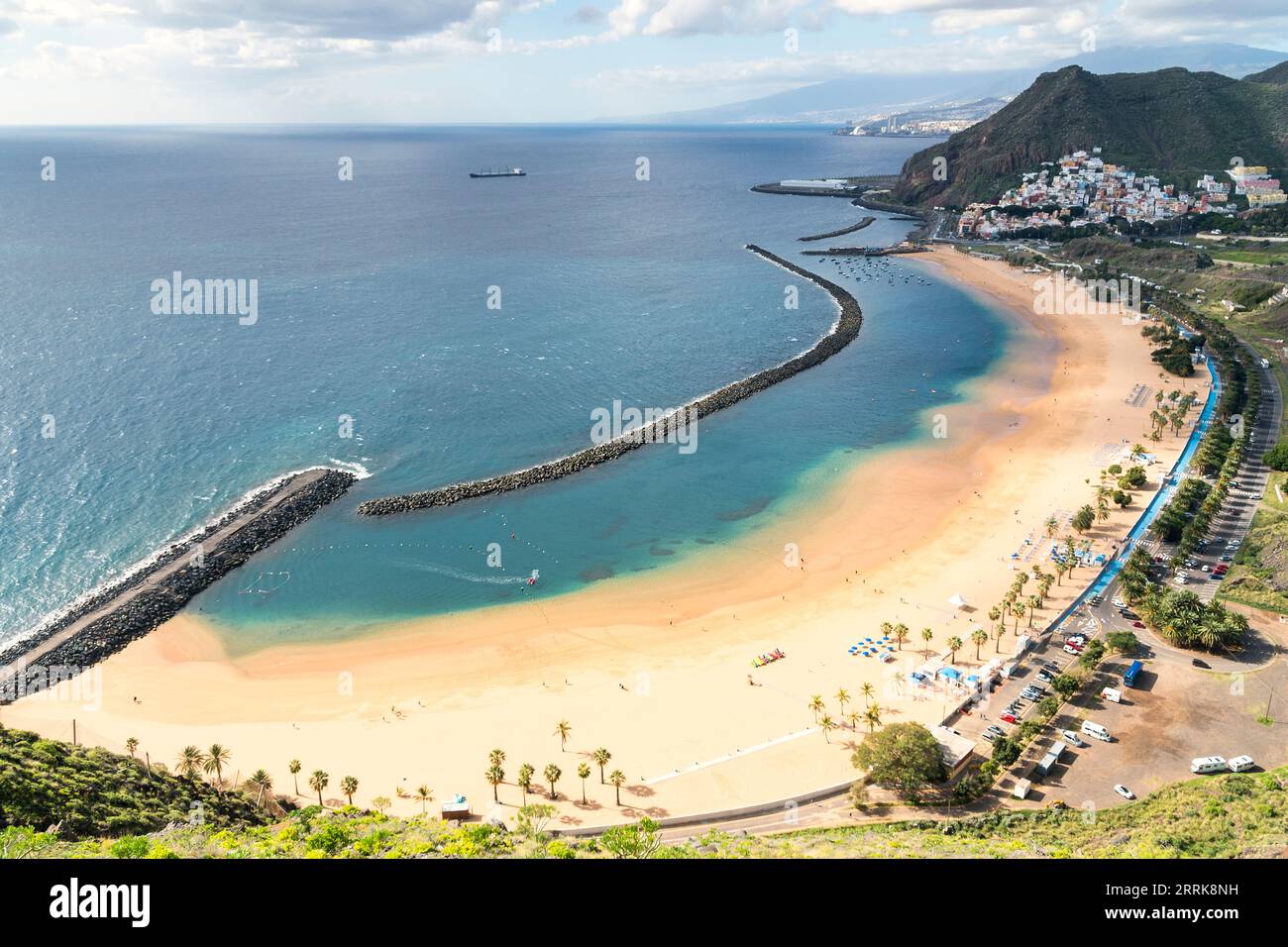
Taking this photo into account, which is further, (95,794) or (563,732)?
(563,732)

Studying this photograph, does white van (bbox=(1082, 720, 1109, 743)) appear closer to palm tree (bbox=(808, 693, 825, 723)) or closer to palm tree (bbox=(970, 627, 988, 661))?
palm tree (bbox=(970, 627, 988, 661))

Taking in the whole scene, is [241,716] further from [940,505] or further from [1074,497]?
[1074,497]

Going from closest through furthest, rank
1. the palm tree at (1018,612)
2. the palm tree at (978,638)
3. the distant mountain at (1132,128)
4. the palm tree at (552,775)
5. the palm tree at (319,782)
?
the palm tree at (319,782) < the palm tree at (552,775) < the palm tree at (978,638) < the palm tree at (1018,612) < the distant mountain at (1132,128)

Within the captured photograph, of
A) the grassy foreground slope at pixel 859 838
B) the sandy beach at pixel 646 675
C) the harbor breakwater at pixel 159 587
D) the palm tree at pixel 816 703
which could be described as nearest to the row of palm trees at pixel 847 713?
the palm tree at pixel 816 703

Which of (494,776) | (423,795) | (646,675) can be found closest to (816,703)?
(646,675)

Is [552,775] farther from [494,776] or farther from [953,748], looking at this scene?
[953,748]

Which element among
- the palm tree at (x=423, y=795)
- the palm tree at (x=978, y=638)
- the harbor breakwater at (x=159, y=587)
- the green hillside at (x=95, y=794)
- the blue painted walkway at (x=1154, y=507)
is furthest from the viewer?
the blue painted walkway at (x=1154, y=507)

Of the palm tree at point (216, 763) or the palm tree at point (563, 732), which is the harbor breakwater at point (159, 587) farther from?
the palm tree at point (563, 732)

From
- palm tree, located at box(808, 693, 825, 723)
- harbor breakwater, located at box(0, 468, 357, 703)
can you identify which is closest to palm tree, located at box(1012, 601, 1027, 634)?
palm tree, located at box(808, 693, 825, 723)
